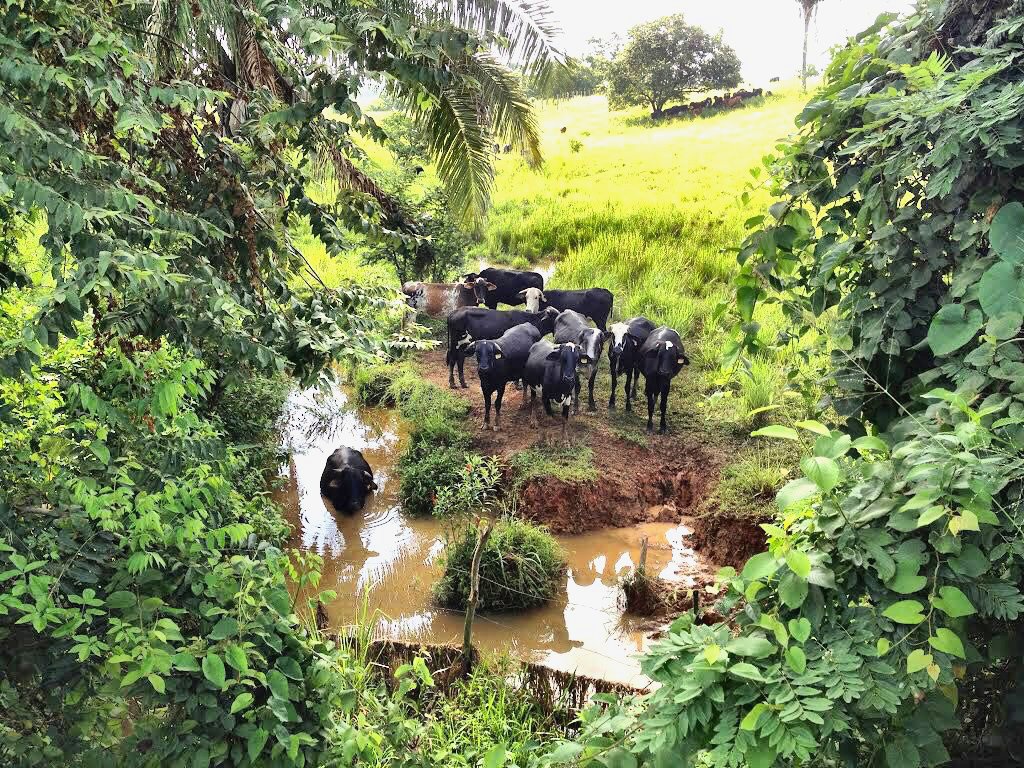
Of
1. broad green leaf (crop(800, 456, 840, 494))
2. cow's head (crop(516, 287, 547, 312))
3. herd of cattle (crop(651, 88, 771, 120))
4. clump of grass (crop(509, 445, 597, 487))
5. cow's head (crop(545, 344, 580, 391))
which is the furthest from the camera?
herd of cattle (crop(651, 88, 771, 120))

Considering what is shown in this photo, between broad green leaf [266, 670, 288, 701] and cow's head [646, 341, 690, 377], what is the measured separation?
718cm

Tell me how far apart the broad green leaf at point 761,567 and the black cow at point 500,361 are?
7257 mm

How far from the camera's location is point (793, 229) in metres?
2.62

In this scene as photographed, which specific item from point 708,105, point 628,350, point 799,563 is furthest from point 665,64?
point 799,563

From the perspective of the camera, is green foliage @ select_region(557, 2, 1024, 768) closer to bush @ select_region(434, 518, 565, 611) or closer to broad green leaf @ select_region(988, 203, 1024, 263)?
broad green leaf @ select_region(988, 203, 1024, 263)

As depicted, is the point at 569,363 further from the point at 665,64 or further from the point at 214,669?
the point at 665,64

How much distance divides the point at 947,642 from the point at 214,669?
1.76 meters

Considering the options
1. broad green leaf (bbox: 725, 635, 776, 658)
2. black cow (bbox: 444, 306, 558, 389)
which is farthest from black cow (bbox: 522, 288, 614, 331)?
broad green leaf (bbox: 725, 635, 776, 658)

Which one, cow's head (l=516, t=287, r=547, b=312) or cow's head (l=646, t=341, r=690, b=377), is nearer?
cow's head (l=646, t=341, r=690, b=377)

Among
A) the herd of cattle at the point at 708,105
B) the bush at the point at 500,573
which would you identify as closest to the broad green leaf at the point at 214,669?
the bush at the point at 500,573

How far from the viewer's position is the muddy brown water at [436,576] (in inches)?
243

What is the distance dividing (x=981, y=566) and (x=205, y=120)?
10.8 feet

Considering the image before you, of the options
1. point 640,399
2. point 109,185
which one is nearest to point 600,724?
point 109,185

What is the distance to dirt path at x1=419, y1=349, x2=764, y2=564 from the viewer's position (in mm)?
7445
